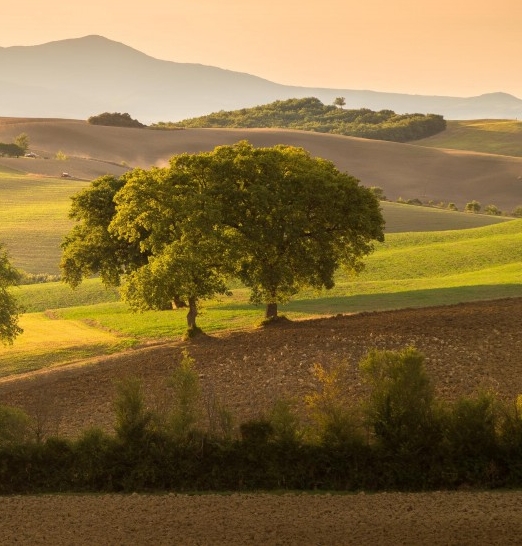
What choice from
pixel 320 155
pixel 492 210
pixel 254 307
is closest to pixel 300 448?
pixel 254 307

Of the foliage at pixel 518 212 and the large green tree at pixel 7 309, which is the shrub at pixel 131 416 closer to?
the large green tree at pixel 7 309

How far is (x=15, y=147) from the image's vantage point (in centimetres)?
16000

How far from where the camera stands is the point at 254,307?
2356 inches

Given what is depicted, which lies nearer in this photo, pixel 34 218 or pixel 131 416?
pixel 131 416

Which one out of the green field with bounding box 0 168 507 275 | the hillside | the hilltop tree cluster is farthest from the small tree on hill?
the hilltop tree cluster

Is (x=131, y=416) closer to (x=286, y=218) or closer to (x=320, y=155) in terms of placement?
(x=286, y=218)

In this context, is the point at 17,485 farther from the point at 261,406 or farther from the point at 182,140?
the point at 182,140

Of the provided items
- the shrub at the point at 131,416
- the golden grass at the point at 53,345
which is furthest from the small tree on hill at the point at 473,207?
the shrub at the point at 131,416

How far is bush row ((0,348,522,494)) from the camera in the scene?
2530cm

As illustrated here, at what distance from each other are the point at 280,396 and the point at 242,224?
47.1 ft

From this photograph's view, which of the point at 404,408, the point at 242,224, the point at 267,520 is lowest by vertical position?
the point at 267,520

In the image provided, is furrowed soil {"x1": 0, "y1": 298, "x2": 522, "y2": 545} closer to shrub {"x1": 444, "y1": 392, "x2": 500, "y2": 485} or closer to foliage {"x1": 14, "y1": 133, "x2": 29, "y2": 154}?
shrub {"x1": 444, "y1": 392, "x2": 500, "y2": 485}

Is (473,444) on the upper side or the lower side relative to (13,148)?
lower

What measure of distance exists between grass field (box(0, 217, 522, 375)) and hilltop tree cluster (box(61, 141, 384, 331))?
4.11 meters
